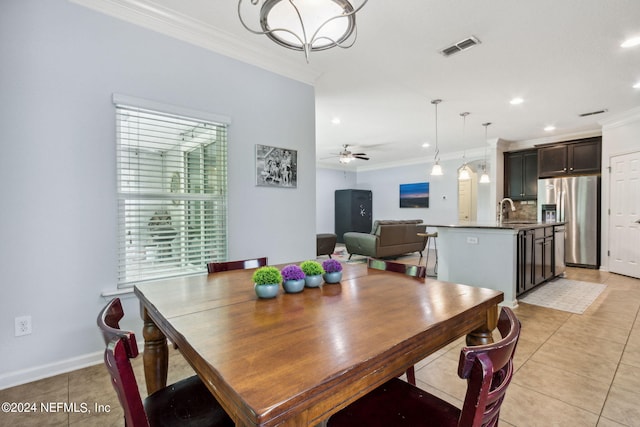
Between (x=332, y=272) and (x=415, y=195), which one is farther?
(x=415, y=195)

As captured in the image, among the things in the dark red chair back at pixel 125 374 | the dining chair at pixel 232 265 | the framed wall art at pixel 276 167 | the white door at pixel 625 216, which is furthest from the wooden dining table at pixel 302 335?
the white door at pixel 625 216

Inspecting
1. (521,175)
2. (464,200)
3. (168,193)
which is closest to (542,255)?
(521,175)

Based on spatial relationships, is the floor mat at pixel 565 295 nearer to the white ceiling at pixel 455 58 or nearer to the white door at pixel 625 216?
the white door at pixel 625 216

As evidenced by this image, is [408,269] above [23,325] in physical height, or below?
above

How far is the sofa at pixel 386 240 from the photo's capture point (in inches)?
240

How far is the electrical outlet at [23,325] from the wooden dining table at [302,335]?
3.78ft

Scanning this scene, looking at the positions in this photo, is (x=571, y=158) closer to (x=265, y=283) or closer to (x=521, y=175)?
(x=521, y=175)

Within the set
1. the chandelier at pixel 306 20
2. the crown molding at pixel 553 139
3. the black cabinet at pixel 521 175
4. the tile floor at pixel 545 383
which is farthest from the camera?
the black cabinet at pixel 521 175

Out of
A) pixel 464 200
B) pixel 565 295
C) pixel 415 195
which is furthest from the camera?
pixel 415 195

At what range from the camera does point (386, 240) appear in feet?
20.3

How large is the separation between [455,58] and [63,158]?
136 inches

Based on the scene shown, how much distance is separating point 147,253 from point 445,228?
11.4 ft

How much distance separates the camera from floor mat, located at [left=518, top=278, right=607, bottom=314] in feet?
11.2

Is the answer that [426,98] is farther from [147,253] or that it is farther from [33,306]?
[33,306]
